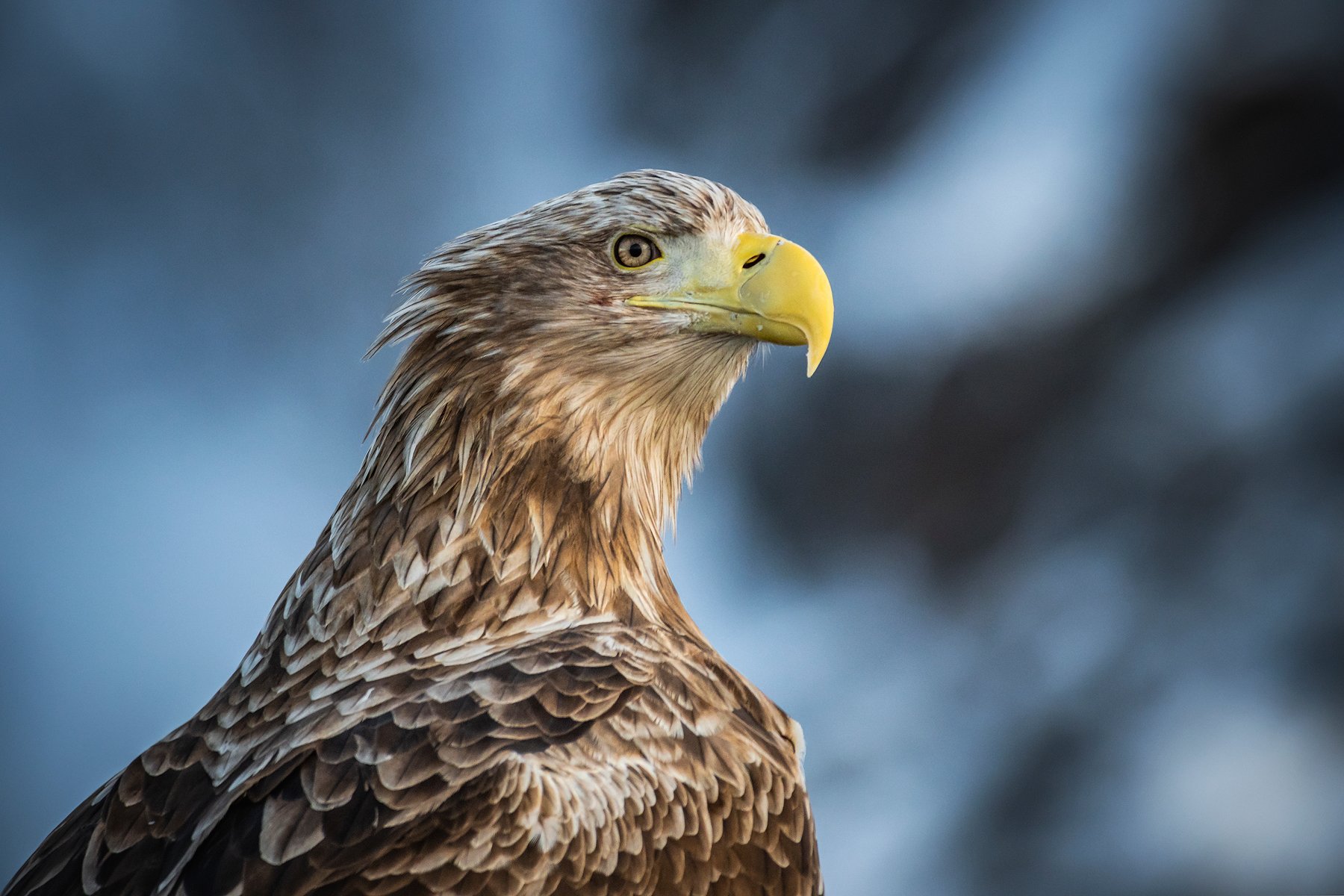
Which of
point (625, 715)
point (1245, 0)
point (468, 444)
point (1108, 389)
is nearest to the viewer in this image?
point (625, 715)

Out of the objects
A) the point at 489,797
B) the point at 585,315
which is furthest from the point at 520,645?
the point at 585,315

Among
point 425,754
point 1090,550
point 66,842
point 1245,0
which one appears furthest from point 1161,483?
point 66,842

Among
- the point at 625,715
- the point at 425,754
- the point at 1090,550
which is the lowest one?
the point at 425,754

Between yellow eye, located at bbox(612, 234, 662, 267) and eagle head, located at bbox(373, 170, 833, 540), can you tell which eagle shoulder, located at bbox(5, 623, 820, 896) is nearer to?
eagle head, located at bbox(373, 170, 833, 540)

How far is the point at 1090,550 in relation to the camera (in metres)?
3.47

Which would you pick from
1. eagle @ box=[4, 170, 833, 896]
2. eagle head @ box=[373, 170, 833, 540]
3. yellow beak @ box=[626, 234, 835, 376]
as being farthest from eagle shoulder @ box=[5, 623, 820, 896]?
yellow beak @ box=[626, 234, 835, 376]

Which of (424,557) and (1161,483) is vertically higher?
(1161,483)

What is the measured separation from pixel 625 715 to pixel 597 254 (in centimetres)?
69

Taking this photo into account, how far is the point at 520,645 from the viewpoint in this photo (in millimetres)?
1342

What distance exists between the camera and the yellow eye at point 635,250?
5.02 ft

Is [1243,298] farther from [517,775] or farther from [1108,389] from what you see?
[517,775]

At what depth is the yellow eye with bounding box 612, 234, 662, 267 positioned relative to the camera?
1.53m

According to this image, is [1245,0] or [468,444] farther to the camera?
[1245,0]

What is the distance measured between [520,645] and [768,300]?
1.98 feet
